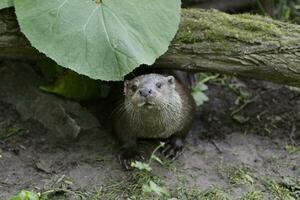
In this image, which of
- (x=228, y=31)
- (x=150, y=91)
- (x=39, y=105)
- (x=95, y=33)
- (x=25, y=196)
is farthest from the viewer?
(x=39, y=105)

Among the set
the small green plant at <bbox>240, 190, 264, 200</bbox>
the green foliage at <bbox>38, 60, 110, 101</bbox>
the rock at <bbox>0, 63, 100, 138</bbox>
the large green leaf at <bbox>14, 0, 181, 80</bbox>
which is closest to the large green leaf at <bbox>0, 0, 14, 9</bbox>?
the large green leaf at <bbox>14, 0, 181, 80</bbox>

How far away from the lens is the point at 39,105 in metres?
4.20

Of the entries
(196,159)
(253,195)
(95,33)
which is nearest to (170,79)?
(196,159)

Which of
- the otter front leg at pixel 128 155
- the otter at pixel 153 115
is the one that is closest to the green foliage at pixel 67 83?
the otter at pixel 153 115

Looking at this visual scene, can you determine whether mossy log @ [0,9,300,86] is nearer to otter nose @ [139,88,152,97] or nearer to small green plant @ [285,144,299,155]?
otter nose @ [139,88,152,97]

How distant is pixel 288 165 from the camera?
13.0 ft

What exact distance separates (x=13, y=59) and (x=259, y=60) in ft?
5.64

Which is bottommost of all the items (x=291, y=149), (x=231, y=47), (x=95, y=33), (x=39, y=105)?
(x=291, y=149)

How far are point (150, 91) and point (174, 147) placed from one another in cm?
Result: 57

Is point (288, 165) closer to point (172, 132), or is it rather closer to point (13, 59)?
point (172, 132)

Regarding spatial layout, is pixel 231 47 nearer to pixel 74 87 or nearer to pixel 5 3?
pixel 74 87

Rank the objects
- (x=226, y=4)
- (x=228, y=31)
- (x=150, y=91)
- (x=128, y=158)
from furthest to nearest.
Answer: (x=226, y=4) < (x=128, y=158) < (x=228, y=31) < (x=150, y=91)

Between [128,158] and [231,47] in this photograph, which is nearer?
[231,47]

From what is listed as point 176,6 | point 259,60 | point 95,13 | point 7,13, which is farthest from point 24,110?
point 259,60
